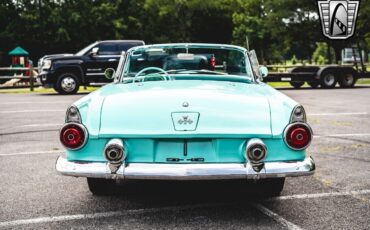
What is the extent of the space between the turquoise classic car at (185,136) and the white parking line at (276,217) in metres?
0.38

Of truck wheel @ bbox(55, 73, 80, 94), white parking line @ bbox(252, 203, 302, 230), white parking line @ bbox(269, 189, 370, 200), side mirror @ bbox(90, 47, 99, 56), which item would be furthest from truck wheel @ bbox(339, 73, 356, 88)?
white parking line @ bbox(252, 203, 302, 230)

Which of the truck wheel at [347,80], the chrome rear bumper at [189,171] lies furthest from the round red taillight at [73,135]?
the truck wheel at [347,80]

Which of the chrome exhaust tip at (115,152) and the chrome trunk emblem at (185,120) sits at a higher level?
the chrome trunk emblem at (185,120)

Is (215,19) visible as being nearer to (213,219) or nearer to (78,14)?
(78,14)

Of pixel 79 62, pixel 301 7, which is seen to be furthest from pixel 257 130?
pixel 301 7

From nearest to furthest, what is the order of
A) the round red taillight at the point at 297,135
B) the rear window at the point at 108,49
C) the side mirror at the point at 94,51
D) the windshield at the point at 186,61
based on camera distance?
the round red taillight at the point at 297,135
the windshield at the point at 186,61
the side mirror at the point at 94,51
the rear window at the point at 108,49

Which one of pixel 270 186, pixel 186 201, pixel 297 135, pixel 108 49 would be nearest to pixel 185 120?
pixel 297 135

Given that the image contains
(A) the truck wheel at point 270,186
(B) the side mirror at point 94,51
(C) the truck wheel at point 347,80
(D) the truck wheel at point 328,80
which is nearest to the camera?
(A) the truck wheel at point 270,186

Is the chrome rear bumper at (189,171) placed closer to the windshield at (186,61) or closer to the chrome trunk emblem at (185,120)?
the chrome trunk emblem at (185,120)

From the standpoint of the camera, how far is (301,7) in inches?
1582

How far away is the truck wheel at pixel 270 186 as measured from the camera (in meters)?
4.32

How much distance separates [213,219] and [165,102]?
0.95 metres

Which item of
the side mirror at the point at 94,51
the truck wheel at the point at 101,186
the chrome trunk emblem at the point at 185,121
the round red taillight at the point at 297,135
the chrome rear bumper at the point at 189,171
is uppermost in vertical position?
the side mirror at the point at 94,51

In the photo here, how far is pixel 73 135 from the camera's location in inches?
146
